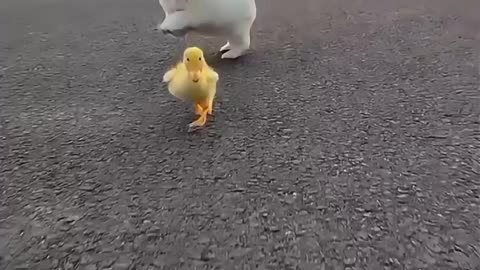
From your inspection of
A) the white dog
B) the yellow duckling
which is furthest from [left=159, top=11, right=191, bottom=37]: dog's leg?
the yellow duckling

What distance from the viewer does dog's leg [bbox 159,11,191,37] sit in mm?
672

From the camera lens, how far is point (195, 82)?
1.80 feet

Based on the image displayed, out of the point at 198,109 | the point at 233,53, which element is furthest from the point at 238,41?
the point at 198,109

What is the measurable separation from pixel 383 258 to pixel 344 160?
0.13 m

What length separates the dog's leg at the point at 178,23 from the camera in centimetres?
67

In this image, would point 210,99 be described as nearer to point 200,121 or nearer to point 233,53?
point 200,121

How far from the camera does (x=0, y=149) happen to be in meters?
0.54

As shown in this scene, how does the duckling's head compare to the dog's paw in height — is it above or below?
above

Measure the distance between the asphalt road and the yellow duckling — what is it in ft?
0.08

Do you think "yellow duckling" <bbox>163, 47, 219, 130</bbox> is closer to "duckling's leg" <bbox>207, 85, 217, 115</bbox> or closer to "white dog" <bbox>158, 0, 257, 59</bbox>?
"duckling's leg" <bbox>207, 85, 217, 115</bbox>

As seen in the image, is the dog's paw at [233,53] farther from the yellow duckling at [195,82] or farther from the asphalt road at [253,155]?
the yellow duckling at [195,82]

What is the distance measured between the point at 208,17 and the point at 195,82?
151 mm

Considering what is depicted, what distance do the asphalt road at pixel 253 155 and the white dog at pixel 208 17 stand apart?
2.1 inches

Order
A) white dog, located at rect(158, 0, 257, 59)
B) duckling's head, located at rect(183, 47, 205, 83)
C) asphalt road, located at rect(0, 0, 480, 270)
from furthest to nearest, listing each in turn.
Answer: white dog, located at rect(158, 0, 257, 59) → duckling's head, located at rect(183, 47, 205, 83) → asphalt road, located at rect(0, 0, 480, 270)
